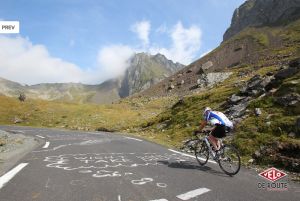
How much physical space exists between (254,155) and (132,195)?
898cm

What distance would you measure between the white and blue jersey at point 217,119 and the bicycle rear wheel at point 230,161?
0.88 meters

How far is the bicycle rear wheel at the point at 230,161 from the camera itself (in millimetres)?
11922

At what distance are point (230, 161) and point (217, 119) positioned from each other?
1.69 m

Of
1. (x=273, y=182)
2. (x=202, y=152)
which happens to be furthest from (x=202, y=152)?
(x=273, y=182)

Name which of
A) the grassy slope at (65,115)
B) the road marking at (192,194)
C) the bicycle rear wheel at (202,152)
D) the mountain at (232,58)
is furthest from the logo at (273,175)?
the mountain at (232,58)

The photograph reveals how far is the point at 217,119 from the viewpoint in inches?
516

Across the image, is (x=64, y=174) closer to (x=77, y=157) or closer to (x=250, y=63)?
(x=77, y=157)

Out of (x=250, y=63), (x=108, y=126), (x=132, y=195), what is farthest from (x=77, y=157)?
(x=250, y=63)

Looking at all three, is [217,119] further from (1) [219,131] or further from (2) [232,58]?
(2) [232,58]

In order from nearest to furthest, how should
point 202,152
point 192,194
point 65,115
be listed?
point 192,194 < point 202,152 < point 65,115

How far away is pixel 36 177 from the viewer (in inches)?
435

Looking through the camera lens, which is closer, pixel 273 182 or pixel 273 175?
pixel 273 182

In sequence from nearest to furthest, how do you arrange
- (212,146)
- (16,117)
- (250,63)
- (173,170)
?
(173,170)
(212,146)
(16,117)
(250,63)

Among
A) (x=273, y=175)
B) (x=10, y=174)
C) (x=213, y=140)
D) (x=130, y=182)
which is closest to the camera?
(x=130, y=182)
